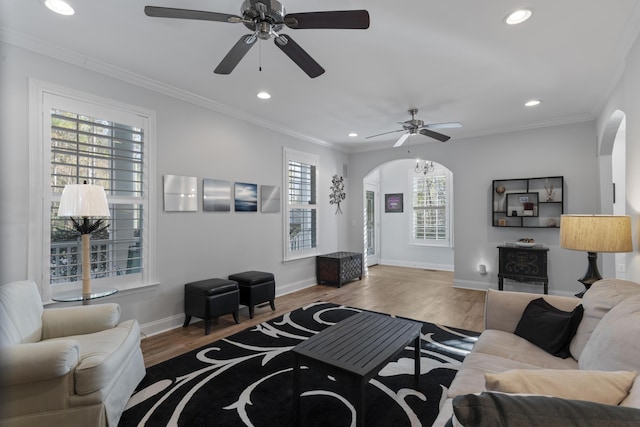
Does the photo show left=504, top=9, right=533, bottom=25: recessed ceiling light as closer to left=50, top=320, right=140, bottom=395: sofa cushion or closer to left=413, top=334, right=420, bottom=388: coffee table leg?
left=413, top=334, right=420, bottom=388: coffee table leg

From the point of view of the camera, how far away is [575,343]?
6.20ft

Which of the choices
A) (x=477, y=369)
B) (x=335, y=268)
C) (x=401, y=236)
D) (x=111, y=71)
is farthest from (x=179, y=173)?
(x=401, y=236)

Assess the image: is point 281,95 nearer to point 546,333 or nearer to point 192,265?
point 192,265

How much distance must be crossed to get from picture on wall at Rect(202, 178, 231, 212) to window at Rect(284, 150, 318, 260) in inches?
48.2

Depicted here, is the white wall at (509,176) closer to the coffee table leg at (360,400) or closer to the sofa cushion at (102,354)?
the coffee table leg at (360,400)

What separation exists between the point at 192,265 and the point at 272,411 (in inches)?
89.0

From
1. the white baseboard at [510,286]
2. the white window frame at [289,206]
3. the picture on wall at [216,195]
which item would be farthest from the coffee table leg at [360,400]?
the white baseboard at [510,286]

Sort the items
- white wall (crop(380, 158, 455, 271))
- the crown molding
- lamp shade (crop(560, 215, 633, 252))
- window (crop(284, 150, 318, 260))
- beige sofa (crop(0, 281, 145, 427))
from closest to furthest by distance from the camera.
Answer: beige sofa (crop(0, 281, 145, 427))
lamp shade (crop(560, 215, 633, 252))
the crown molding
window (crop(284, 150, 318, 260))
white wall (crop(380, 158, 455, 271))

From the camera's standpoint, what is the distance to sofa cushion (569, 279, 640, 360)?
5.90 feet

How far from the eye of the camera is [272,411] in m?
2.08

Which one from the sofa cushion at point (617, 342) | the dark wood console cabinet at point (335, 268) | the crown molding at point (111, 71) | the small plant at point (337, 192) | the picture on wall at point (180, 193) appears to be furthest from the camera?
the small plant at point (337, 192)

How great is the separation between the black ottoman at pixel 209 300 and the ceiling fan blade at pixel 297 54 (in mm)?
2533

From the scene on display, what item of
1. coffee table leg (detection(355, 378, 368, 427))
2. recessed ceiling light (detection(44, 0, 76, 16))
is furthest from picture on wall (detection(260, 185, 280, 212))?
coffee table leg (detection(355, 378, 368, 427))

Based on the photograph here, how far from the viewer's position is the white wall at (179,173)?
2.51m
